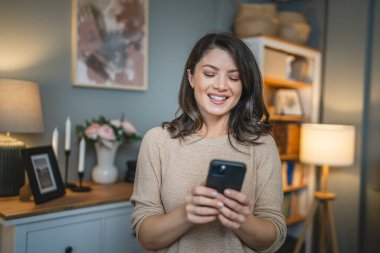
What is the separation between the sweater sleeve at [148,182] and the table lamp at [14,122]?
836mm

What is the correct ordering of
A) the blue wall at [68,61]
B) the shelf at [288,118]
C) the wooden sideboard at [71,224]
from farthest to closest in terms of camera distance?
the shelf at [288,118] < the blue wall at [68,61] < the wooden sideboard at [71,224]

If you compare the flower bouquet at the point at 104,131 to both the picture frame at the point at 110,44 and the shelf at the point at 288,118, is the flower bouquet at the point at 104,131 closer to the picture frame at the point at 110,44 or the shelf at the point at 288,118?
the picture frame at the point at 110,44

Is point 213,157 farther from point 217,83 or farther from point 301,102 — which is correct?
point 301,102

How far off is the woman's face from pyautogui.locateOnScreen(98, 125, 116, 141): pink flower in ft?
3.21

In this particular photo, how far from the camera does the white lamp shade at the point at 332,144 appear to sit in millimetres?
2533

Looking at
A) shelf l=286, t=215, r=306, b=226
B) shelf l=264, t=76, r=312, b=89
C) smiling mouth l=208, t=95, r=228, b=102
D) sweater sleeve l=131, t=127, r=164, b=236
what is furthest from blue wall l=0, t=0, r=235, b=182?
shelf l=286, t=215, r=306, b=226

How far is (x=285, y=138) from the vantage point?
298 centimetres

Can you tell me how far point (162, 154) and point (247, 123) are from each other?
275mm

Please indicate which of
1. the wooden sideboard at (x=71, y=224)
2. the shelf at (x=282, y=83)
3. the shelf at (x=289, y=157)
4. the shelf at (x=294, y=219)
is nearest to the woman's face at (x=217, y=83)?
the wooden sideboard at (x=71, y=224)

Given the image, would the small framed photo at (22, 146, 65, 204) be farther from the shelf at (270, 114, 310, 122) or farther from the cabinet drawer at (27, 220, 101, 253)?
the shelf at (270, 114, 310, 122)

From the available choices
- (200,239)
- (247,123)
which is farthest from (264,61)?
(200,239)

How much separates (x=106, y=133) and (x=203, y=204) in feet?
3.94

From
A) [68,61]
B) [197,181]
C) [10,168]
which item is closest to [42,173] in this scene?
[10,168]

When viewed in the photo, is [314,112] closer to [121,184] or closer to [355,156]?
[355,156]
